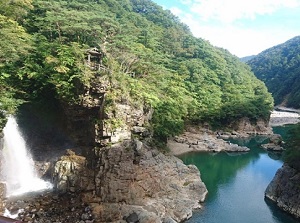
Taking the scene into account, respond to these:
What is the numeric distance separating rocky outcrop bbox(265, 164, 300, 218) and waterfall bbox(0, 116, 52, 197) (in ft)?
67.1

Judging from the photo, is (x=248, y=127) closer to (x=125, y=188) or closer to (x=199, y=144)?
(x=199, y=144)

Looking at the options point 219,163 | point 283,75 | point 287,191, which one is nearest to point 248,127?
point 219,163

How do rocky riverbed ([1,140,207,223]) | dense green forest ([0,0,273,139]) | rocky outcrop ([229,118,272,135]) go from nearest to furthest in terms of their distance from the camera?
rocky riverbed ([1,140,207,223]), dense green forest ([0,0,273,139]), rocky outcrop ([229,118,272,135])

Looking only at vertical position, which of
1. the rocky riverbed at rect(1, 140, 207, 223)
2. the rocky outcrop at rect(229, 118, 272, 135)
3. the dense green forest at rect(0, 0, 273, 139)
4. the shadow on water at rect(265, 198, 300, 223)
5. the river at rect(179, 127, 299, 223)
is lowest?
the shadow on water at rect(265, 198, 300, 223)

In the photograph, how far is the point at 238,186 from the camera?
1356 inches

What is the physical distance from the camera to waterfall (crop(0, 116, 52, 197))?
25.7m

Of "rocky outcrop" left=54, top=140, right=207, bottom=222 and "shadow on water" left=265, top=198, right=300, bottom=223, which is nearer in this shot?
"rocky outcrop" left=54, top=140, right=207, bottom=222

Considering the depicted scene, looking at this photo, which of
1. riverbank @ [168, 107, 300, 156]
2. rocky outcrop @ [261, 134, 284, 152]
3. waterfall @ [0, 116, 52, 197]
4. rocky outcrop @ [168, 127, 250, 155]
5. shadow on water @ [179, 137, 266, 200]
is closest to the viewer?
waterfall @ [0, 116, 52, 197]

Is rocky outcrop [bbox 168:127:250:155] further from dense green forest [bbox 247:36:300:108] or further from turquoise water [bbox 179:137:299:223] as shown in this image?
dense green forest [bbox 247:36:300:108]

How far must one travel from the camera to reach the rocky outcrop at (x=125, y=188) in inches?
949

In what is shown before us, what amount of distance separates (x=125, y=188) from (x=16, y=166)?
9521 millimetres

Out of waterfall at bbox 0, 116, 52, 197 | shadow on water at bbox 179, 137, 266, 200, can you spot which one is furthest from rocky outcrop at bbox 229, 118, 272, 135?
waterfall at bbox 0, 116, 52, 197

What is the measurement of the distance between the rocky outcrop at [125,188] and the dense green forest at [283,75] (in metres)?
87.9

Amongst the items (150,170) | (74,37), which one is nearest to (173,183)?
(150,170)
